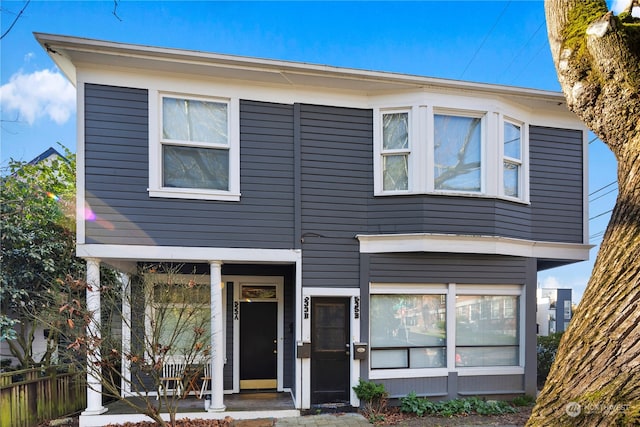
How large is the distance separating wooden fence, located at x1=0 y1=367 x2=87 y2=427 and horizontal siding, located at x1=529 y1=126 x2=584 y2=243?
8.73 metres

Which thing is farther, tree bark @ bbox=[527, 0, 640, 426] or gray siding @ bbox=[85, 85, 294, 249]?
gray siding @ bbox=[85, 85, 294, 249]

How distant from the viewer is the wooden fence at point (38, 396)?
17.2 ft

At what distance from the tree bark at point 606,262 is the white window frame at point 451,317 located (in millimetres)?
4829

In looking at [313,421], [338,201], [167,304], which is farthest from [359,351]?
[167,304]

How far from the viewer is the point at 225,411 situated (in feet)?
19.7

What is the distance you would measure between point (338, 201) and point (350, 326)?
2.16 m

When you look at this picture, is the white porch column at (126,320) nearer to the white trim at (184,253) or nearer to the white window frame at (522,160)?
the white trim at (184,253)

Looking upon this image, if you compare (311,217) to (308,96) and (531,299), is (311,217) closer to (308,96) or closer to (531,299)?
(308,96)

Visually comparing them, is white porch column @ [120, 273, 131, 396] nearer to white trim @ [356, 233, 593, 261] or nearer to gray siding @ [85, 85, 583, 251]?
gray siding @ [85, 85, 583, 251]

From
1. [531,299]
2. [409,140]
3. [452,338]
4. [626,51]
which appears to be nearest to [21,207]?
[409,140]

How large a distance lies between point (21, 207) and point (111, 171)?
2663 mm

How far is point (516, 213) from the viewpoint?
7.00 metres

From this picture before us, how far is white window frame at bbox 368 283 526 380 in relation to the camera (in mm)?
6605

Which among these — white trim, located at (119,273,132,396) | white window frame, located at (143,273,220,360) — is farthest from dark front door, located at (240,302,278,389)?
white trim, located at (119,273,132,396)
